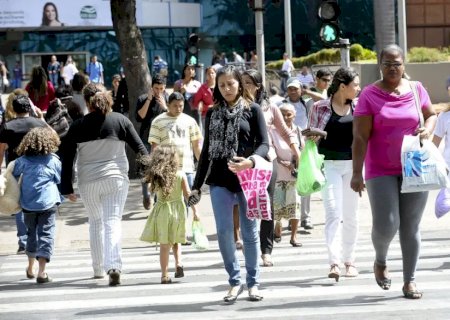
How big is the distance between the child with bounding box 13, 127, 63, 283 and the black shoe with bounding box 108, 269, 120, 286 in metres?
0.79

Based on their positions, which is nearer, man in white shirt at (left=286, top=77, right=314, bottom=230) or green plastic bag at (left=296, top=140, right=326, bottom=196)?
green plastic bag at (left=296, top=140, right=326, bottom=196)

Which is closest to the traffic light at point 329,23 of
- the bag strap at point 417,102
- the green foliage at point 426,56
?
the bag strap at point 417,102

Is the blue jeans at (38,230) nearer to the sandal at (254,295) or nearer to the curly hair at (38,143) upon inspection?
the curly hair at (38,143)

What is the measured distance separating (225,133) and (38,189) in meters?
2.74

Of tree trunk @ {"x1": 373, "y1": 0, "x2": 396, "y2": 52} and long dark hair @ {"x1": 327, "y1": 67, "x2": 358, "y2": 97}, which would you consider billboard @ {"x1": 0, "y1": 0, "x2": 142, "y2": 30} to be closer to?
tree trunk @ {"x1": 373, "y1": 0, "x2": 396, "y2": 52}

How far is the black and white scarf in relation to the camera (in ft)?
29.5

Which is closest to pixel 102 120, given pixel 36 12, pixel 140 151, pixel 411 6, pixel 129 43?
pixel 140 151

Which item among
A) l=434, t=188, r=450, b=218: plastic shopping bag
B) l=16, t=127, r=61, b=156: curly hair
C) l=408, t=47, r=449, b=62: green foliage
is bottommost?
l=434, t=188, r=450, b=218: plastic shopping bag

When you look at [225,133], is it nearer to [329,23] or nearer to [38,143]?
[38,143]

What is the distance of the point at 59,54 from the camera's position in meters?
63.2


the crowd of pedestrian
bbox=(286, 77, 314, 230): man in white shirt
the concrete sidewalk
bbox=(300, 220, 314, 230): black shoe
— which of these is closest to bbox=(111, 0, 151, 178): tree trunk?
the concrete sidewalk

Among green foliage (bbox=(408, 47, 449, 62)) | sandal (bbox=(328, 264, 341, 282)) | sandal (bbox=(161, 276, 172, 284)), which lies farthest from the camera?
green foliage (bbox=(408, 47, 449, 62))

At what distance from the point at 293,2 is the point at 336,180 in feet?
176

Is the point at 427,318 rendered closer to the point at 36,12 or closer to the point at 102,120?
the point at 102,120
